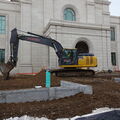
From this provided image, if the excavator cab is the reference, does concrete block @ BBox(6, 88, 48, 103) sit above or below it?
below

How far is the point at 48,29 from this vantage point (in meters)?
20.9

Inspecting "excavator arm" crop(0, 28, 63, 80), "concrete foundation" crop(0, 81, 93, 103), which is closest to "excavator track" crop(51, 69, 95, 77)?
"excavator arm" crop(0, 28, 63, 80)

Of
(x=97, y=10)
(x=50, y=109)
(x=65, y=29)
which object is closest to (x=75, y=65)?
(x=65, y=29)

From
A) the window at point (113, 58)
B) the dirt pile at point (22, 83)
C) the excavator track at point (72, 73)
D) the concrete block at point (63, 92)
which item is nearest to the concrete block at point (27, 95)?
the concrete block at point (63, 92)

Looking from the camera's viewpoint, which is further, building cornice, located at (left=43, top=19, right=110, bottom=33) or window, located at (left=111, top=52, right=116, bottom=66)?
window, located at (left=111, top=52, right=116, bottom=66)

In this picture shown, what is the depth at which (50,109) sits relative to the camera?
15.9 ft

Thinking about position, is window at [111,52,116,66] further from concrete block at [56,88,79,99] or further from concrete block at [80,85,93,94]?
concrete block at [56,88,79,99]

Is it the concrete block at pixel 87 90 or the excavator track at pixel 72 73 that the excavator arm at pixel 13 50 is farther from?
the concrete block at pixel 87 90

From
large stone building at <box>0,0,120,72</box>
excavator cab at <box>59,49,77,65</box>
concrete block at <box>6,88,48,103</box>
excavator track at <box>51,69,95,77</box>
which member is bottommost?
concrete block at <box>6,88,48,103</box>

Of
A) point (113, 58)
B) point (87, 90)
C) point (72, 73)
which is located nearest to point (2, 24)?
point (72, 73)

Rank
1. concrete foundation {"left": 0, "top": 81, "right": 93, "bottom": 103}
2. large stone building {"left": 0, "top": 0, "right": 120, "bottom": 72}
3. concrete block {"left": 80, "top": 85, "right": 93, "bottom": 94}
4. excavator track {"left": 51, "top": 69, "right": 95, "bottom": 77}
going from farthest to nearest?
large stone building {"left": 0, "top": 0, "right": 120, "bottom": 72}, excavator track {"left": 51, "top": 69, "right": 95, "bottom": 77}, concrete block {"left": 80, "top": 85, "right": 93, "bottom": 94}, concrete foundation {"left": 0, "top": 81, "right": 93, "bottom": 103}

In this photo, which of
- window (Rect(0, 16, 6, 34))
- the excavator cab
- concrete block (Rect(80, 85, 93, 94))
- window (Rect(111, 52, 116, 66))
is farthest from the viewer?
window (Rect(111, 52, 116, 66))

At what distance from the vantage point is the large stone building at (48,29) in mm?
20334

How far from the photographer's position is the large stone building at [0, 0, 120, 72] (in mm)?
20334
